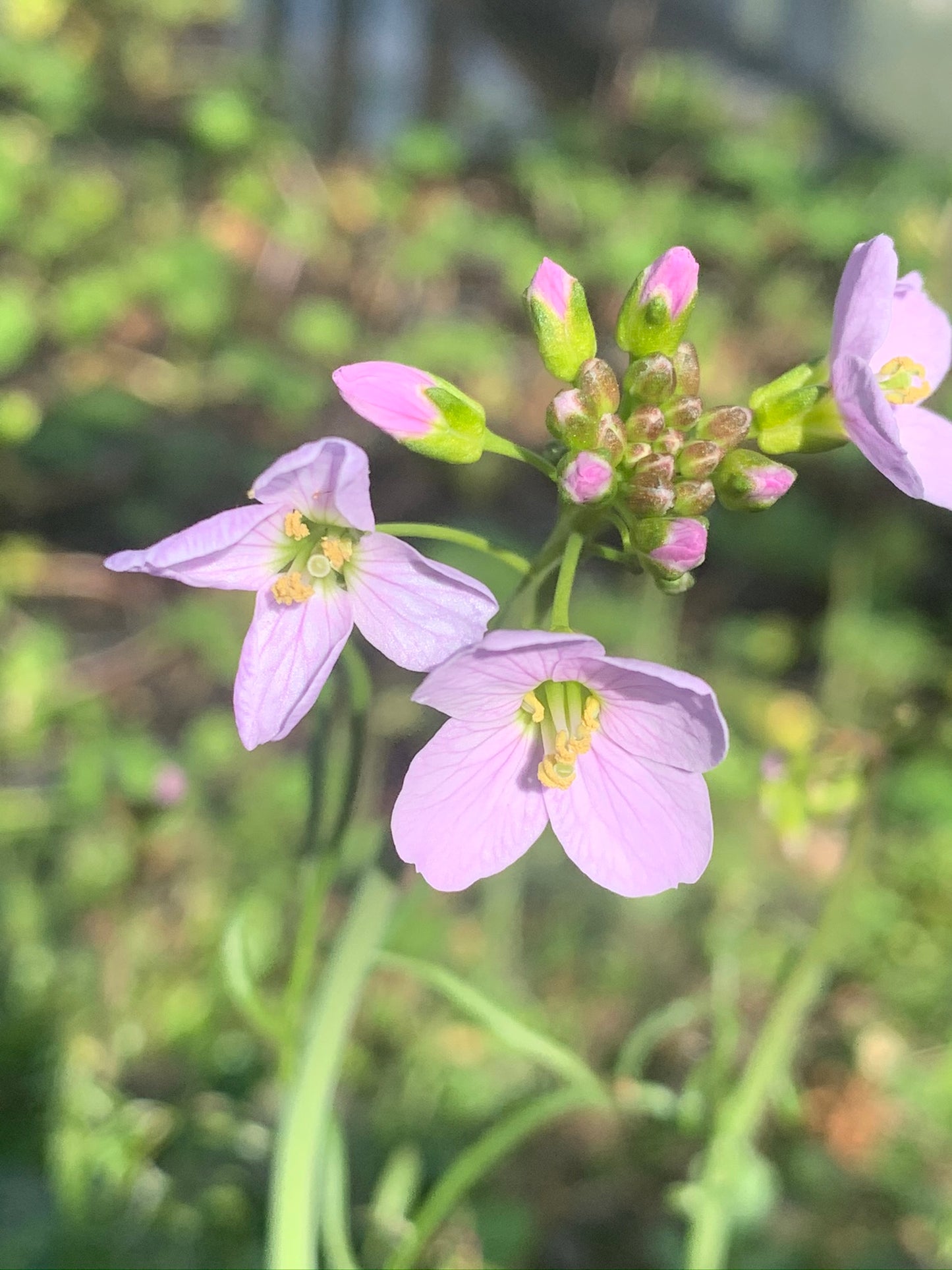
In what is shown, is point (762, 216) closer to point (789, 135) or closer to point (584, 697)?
point (789, 135)

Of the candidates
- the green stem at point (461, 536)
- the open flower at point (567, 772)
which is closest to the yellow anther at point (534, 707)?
the open flower at point (567, 772)

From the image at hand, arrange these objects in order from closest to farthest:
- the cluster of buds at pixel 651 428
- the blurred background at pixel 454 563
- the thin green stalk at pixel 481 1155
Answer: the cluster of buds at pixel 651 428 < the thin green stalk at pixel 481 1155 < the blurred background at pixel 454 563

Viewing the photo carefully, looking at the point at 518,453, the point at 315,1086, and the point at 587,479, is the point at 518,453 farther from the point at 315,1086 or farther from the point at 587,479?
the point at 315,1086

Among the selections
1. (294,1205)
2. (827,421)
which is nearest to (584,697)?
(827,421)

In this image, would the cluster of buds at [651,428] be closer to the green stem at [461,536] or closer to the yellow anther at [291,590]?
the green stem at [461,536]

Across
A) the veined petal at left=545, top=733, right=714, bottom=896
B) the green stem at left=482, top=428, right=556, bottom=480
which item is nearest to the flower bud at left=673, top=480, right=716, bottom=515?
the green stem at left=482, top=428, right=556, bottom=480

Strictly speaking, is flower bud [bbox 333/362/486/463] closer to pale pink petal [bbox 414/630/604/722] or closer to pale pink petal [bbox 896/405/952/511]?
pale pink petal [bbox 414/630/604/722]
